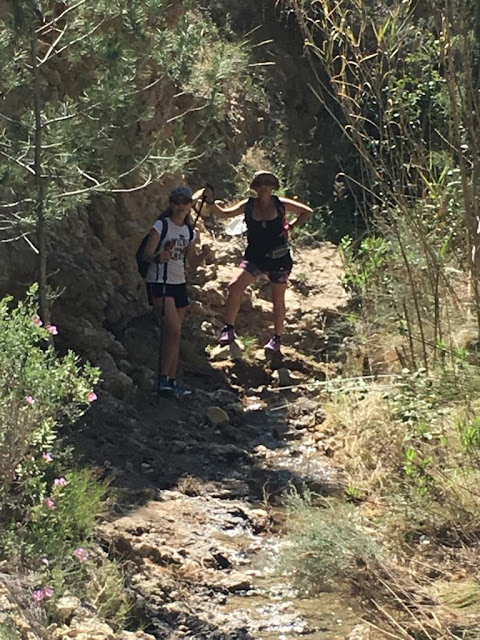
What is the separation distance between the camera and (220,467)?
646 cm

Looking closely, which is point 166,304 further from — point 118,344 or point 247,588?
point 247,588

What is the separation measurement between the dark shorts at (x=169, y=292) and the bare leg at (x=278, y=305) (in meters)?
0.94

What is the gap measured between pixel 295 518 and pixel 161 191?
3954 mm

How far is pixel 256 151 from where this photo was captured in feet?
37.3

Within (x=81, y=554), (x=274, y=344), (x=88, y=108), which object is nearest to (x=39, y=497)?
(x=81, y=554)

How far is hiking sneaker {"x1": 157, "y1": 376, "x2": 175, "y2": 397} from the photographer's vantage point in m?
7.32

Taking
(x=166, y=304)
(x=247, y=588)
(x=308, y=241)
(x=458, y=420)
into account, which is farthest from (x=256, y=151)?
(x=247, y=588)

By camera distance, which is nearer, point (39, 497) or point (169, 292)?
point (39, 497)

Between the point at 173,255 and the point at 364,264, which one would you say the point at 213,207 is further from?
the point at 364,264

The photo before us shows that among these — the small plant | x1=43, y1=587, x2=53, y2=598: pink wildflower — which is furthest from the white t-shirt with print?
x1=43, y1=587, x2=53, y2=598: pink wildflower

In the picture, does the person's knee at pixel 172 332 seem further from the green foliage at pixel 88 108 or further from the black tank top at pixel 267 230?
the green foliage at pixel 88 108

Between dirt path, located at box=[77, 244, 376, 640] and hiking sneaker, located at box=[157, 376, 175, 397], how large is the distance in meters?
0.09

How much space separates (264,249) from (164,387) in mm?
1515

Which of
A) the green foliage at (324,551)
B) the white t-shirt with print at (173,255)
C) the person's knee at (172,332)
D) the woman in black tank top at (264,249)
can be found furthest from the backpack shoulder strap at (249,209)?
the green foliage at (324,551)
